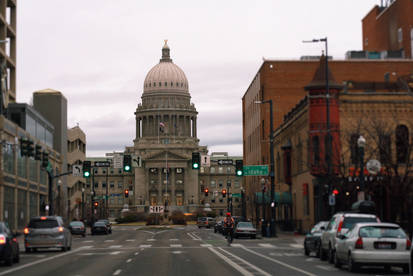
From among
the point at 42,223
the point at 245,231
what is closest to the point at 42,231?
the point at 42,223

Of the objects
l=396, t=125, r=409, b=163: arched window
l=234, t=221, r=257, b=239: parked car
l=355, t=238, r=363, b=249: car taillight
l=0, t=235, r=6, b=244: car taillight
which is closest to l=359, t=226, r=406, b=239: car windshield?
l=355, t=238, r=363, b=249: car taillight

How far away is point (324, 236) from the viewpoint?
31.9 metres

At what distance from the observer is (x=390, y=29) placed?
335 ft

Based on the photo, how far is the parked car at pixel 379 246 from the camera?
24734mm

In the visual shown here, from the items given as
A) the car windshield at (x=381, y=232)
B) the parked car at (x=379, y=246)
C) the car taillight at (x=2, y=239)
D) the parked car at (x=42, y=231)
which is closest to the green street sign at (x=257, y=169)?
the parked car at (x=42, y=231)

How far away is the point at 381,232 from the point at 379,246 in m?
0.51

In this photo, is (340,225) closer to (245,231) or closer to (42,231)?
(42,231)

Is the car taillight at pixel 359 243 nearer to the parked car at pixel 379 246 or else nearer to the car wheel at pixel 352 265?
the parked car at pixel 379 246

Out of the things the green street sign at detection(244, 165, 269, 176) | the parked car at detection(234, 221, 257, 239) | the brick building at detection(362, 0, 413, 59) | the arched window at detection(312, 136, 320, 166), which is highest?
the brick building at detection(362, 0, 413, 59)

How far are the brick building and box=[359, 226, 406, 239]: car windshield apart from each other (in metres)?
72.5

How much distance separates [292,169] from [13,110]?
29958 millimetres

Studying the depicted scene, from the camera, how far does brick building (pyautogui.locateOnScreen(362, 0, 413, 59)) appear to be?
95.8 metres

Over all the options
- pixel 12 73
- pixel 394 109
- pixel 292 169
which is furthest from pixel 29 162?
pixel 394 109

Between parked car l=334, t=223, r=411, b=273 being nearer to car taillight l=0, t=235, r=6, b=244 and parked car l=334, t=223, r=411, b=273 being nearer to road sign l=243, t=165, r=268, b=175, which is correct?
car taillight l=0, t=235, r=6, b=244
